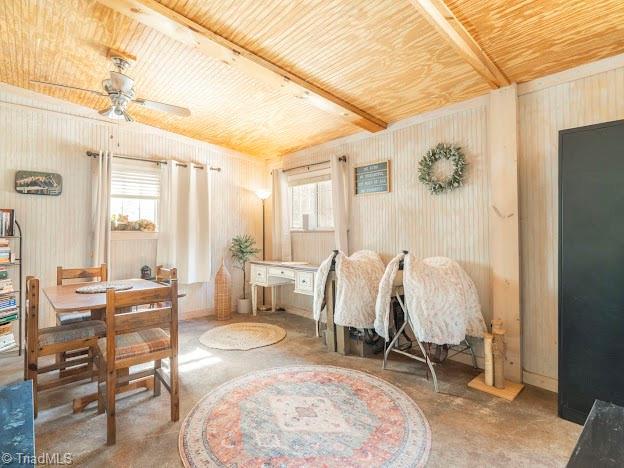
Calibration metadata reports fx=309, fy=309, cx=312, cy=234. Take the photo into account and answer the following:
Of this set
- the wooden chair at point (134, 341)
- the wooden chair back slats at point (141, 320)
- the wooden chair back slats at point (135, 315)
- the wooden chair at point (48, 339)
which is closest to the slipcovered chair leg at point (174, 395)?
the wooden chair at point (134, 341)

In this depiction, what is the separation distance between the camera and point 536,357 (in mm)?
2695

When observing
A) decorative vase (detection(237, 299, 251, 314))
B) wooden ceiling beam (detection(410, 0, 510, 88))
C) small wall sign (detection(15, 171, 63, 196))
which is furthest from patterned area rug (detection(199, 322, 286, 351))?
wooden ceiling beam (detection(410, 0, 510, 88))

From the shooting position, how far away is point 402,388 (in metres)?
2.57

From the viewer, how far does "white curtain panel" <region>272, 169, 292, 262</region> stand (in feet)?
16.6

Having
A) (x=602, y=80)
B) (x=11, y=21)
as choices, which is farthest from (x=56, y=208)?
(x=602, y=80)

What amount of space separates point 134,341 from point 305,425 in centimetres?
129

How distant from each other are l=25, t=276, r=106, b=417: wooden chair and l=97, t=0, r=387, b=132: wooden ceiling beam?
1.91 m

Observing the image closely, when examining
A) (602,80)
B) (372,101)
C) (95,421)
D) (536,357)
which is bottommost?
(95,421)

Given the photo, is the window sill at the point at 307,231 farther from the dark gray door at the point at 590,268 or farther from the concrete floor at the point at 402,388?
the dark gray door at the point at 590,268

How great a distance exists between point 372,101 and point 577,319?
259cm

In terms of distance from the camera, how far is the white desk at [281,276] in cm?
400

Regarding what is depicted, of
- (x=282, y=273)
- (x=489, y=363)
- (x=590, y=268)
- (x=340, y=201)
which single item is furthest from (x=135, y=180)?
(x=590, y=268)

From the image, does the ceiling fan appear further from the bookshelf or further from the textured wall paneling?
the textured wall paneling

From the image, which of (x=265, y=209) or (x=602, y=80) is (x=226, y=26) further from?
(x=265, y=209)
